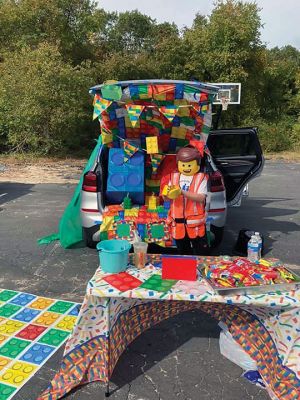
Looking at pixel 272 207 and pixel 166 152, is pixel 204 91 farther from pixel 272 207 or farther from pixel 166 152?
pixel 272 207

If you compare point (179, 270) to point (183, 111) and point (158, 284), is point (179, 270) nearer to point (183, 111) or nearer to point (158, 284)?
point (158, 284)

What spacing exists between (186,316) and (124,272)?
1.18 metres

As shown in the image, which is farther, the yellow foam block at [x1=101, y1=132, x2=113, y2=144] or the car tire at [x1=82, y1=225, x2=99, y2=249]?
the yellow foam block at [x1=101, y1=132, x2=113, y2=144]

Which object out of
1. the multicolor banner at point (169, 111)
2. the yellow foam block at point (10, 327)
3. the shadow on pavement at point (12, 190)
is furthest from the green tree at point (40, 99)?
the yellow foam block at point (10, 327)

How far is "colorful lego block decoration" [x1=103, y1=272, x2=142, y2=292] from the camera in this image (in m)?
2.36

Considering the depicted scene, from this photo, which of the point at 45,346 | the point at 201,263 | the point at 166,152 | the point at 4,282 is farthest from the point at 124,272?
the point at 166,152

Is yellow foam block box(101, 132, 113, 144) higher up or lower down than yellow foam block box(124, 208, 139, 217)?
higher up

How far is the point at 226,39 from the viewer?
18.5 m

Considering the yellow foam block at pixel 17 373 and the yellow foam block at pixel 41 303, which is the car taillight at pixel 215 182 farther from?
the yellow foam block at pixel 17 373

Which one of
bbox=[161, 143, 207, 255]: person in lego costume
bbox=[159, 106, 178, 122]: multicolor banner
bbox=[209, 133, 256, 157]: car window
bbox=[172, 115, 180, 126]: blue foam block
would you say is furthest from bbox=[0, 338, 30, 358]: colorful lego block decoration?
bbox=[209, 133, 256, 157]: car window

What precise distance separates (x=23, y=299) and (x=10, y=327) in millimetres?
517

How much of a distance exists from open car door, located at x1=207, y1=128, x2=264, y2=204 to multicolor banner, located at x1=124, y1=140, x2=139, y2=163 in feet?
4.17

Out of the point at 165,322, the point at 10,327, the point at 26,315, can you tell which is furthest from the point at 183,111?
the point at 10,327

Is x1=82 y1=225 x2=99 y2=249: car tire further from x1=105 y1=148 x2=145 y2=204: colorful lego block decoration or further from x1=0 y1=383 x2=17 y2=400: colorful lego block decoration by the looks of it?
x1=0 y1=383 x2=17 y2=400: colorful lego block decoration
